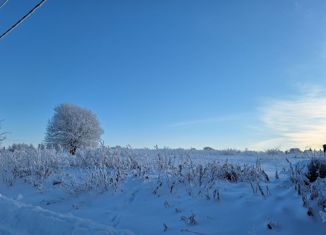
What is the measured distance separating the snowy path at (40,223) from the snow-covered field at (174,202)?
1cm

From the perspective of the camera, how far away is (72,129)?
38469mm

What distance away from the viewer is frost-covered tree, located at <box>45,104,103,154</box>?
126 ft

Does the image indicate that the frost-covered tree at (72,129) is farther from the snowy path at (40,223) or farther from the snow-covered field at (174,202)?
the snowy path at (40,223)

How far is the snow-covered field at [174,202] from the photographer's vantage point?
4125mm

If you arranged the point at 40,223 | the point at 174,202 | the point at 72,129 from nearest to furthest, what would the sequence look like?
1. the point at 40,223
2. the point at 174,202
3. the point at 72,129

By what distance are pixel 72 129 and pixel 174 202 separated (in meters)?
34.5

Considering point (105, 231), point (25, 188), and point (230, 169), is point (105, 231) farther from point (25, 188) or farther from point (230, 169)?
point (25, 188)

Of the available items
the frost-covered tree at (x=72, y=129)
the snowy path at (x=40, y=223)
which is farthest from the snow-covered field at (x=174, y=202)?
the frost-covered tree at (x=72, y=129)

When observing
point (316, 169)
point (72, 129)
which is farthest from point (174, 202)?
point (72, 129)

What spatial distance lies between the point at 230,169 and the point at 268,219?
81.0 inches

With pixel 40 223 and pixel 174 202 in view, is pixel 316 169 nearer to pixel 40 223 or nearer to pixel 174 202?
pixel 174 202

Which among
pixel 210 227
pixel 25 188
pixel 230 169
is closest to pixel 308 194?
pixel 210 227

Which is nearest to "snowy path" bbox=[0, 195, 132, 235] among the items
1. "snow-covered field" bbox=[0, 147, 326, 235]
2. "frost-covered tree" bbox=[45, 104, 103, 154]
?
"snow-covered field" bbox=[0, 147, 326, 235]

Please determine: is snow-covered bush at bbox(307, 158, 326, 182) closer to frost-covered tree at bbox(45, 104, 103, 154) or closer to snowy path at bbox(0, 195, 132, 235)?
snowy path at bbox(0, 195, 132, 235)
